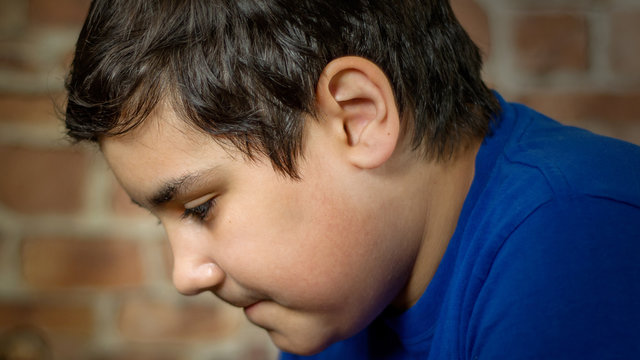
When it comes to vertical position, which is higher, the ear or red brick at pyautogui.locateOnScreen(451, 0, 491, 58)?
red brick at pyautogui.locateOnScreen(451, 0, 491, 58)

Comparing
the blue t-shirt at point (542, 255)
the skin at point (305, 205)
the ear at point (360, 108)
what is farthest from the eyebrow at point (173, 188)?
the blue t-shirt at point (542, 255)

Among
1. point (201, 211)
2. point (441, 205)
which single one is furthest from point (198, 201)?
point (441, 205)

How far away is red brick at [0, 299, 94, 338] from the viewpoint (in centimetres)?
96

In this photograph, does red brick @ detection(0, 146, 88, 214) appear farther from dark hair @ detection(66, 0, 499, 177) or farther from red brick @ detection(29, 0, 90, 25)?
dark hair @ detection(66, 0, 499, 177)

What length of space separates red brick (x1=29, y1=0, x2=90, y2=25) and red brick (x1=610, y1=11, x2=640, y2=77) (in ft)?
2.42

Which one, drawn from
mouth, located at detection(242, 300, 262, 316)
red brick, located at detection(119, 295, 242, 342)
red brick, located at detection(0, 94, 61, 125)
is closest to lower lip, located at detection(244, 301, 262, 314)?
mouth, located at detection(242, 300, 262, 316)

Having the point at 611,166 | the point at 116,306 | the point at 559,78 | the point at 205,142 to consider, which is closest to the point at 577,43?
the point at 559,78

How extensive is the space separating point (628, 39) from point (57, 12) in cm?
79

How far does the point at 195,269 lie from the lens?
1.84ft

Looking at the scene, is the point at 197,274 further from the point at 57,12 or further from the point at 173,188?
the point at 57,12

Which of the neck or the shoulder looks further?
the neck

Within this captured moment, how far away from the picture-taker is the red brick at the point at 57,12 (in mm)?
918

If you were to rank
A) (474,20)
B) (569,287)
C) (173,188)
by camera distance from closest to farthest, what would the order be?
(569,287), (173,188), (474,20)

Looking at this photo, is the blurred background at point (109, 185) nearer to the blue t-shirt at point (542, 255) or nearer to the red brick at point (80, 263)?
the red brick at point (80, 263)
